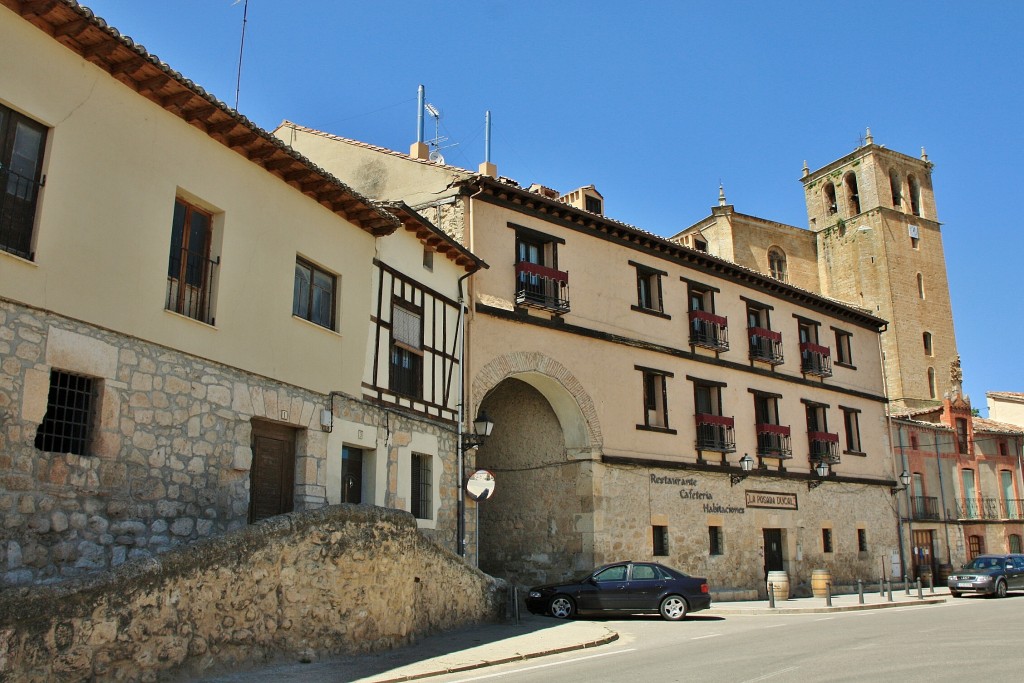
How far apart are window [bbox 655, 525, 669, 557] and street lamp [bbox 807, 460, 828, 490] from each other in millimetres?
7447

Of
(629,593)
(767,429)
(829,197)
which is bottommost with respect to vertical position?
(629,593)

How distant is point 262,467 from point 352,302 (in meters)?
3.49

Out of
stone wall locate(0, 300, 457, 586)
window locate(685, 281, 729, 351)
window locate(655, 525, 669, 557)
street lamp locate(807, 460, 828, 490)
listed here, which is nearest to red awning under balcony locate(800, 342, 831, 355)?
street lamp locate(807, 460, 828, 490)

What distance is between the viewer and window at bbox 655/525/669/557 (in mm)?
23062

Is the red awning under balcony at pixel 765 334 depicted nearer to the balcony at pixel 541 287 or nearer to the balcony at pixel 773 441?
the balcony at pixel 773 441

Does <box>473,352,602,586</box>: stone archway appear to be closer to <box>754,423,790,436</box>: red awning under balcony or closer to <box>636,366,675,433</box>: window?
<box>636,366,675,433</box>: window

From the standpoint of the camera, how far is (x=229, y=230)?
1215 centimetres

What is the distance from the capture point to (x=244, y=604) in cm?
964

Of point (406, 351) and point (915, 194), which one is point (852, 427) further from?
point (915, 194)

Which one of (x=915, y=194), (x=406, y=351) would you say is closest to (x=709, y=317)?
(x=406, y=351)

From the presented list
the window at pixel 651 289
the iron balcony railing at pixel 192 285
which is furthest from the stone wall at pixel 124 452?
the window at pixel 651 289

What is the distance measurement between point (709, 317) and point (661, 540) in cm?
702

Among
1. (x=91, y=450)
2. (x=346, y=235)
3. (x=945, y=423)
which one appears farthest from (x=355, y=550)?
(x=945, y=423)

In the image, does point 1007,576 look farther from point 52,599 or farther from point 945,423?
point 52,599
